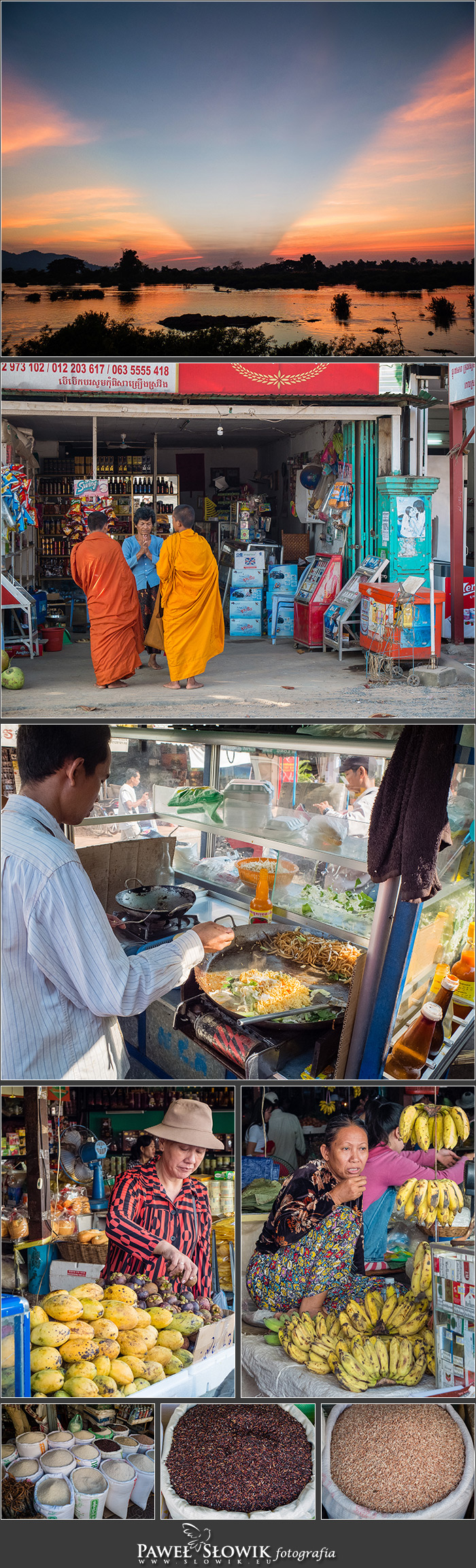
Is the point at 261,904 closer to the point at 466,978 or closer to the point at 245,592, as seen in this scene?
the point at 466,978

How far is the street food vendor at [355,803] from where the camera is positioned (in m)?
4.15

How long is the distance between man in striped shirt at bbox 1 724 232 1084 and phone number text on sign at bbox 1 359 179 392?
3850mm

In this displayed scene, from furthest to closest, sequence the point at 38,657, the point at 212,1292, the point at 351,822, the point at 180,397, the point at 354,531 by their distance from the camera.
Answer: the point at 354,531, the point at 38,657, the point at 180,397, the point at 351,822, the point at 212,1292

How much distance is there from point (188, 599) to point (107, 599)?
0.50m

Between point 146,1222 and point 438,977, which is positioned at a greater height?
point 438,977

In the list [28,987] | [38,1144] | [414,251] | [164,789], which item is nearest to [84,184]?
[414,251]

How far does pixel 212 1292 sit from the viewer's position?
3.91 meters

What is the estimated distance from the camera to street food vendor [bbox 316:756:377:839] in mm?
4152

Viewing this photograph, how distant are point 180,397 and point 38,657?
2.36 metres

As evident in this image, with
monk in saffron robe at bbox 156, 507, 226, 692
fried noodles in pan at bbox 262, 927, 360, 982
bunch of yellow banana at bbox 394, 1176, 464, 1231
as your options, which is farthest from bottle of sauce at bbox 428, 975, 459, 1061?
monk in saffron robe at bbox 156, 507, 226, 692

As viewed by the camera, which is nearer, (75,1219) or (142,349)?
(75,1219)

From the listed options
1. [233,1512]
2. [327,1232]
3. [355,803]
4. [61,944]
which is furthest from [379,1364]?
[355,803]

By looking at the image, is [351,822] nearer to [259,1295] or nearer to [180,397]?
[259,1295]

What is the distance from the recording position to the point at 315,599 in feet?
27.6
